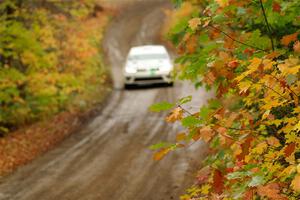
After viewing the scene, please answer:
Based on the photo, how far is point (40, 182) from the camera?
34.8 ft

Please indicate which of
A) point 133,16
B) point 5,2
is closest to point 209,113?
point 5,2

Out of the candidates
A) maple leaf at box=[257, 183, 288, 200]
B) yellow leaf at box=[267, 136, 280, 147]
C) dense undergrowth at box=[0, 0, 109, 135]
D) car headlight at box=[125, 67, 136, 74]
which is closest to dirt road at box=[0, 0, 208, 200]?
dense undergrowth at box=[0, 0, 109, 135]

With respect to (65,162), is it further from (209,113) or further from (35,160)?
(209,113)

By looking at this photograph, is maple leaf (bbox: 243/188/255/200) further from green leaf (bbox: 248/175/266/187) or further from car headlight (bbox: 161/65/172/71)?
car headlight (bbox: 161/65/172/71)

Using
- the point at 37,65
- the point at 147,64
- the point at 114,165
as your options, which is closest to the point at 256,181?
the point at 114,165

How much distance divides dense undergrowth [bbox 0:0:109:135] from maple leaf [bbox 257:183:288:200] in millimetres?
9369

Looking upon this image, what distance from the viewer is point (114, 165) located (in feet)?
37.1

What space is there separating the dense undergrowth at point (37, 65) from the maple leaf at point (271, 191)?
30.7ft

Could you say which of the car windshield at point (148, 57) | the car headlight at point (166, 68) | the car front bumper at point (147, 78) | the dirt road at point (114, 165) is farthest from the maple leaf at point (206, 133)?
the car windshield at point (148, 57)

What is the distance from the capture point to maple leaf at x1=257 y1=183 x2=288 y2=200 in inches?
149

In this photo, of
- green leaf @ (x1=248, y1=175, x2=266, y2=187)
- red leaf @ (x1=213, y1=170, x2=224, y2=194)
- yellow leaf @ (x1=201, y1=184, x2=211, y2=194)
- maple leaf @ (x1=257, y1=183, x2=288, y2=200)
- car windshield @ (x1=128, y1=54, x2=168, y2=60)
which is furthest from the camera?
car windshield @ (x1=128, y1=54, x2=168, y2=60)

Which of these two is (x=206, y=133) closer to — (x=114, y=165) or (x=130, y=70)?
(x=114, y=165)

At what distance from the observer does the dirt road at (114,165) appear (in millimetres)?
9734

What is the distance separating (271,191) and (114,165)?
305 inches
